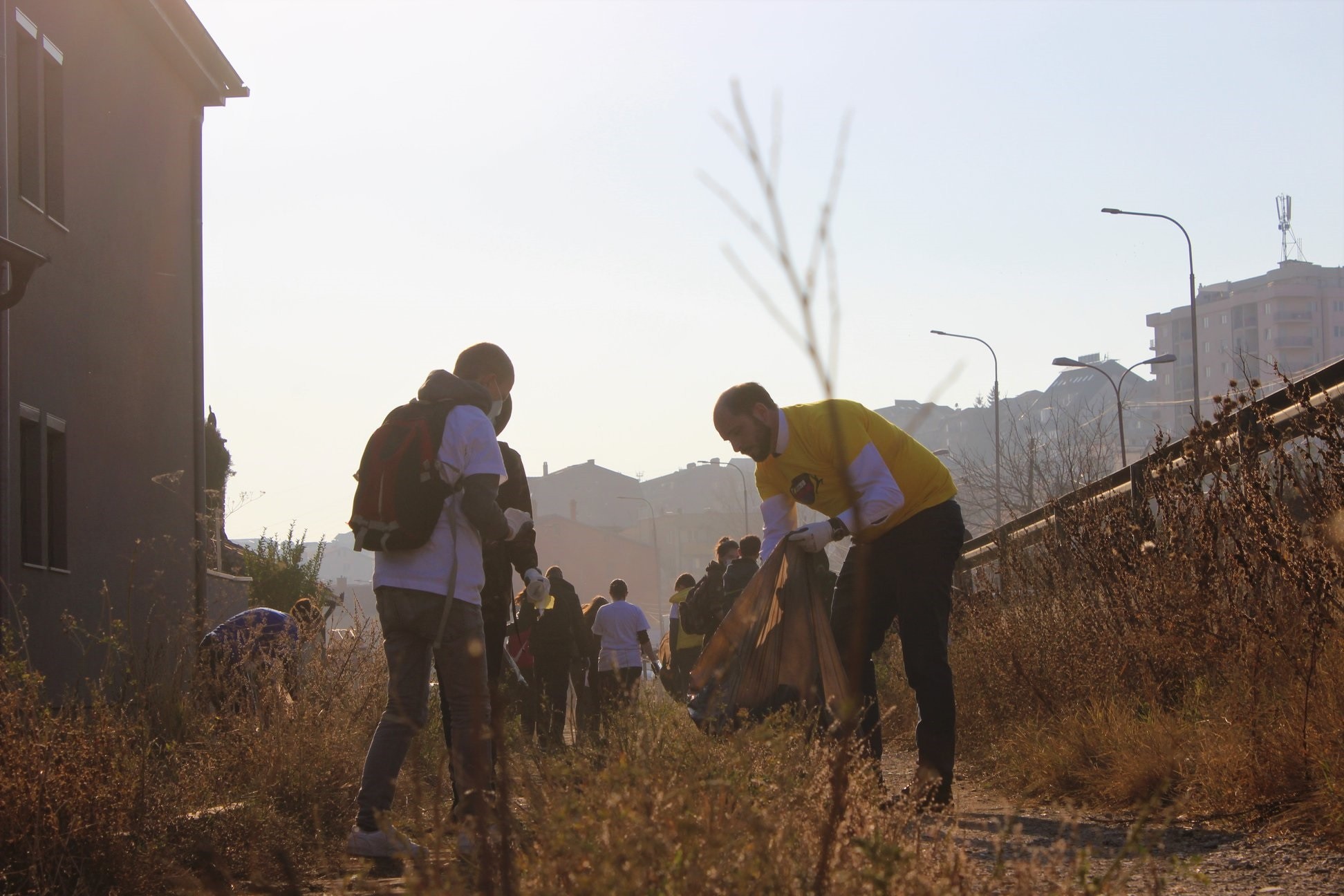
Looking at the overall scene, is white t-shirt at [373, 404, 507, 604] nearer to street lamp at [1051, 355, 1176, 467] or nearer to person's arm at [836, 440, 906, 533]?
person's arm at [836, 440, 906, 533]

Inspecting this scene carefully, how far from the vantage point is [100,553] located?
1419cm

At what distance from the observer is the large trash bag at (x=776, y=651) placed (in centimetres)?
535

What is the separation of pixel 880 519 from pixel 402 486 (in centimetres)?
174

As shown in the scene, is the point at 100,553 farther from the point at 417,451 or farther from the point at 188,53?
→ the point at 417,451

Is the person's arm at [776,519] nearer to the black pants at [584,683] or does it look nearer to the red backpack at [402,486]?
the red backpack at [402,486]

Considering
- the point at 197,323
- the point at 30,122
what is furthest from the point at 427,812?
the point at 197,323

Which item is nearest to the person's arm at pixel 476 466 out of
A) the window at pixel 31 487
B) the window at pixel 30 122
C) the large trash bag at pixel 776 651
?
the large trash bag at pixel 776 651

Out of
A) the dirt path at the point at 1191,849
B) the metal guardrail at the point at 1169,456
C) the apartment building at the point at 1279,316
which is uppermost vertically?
the apartment building at the point at 1279,316

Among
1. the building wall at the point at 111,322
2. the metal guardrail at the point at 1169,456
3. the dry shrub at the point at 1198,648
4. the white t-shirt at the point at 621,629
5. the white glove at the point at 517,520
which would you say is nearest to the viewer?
the dry shrub at the point at 1198,648

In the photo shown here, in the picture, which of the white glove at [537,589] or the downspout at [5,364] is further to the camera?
the downspout at [5,364]

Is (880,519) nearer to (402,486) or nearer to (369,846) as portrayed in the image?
(402,486)

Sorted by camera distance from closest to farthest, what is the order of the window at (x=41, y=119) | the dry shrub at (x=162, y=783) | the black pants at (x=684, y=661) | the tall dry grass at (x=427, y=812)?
the tall dry grass at (x=427, y=812) < the dry shrub at (x=162, y=783) < the black pants at (x=684, y=661) < the window at (x=41, y=119)

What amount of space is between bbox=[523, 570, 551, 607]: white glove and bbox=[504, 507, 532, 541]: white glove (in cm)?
18

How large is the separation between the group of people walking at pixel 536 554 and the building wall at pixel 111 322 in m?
5.94
